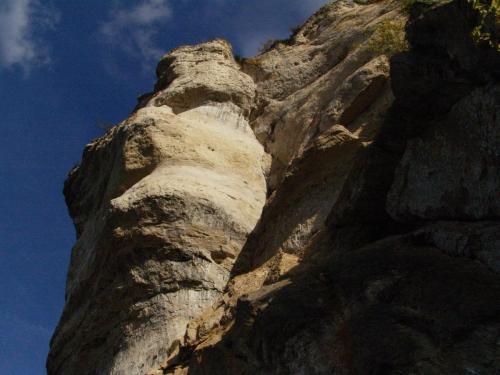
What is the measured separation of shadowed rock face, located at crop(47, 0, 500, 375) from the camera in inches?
230

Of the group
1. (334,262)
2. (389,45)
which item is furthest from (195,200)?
(334,262)

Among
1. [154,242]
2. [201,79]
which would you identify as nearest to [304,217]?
[154,242]

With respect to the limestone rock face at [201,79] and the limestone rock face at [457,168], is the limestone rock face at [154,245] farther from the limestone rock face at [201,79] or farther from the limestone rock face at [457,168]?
the limestone rock face at [457,168]

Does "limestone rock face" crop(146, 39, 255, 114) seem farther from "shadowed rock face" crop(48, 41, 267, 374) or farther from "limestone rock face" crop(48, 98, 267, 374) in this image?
"limestone rock face" crop(48, 98, 267, 374)

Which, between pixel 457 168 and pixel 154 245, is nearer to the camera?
pixel 457 168

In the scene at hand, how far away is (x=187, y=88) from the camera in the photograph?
1627 cm

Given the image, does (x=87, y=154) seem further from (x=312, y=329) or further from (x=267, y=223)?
(x=312, y=329)

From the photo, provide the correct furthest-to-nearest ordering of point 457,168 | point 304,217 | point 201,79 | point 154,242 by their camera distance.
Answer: point 201,79
point 154,242
point 304,217
point 457,168

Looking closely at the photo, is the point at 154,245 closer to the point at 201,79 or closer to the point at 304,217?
the point at 304,217

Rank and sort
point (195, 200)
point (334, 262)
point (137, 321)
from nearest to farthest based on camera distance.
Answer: point (334, 262), point (137, 321), point (195, 200)

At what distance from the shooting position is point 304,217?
967cm

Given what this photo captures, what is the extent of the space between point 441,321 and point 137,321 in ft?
19.0

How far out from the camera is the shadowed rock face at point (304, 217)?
5836mm

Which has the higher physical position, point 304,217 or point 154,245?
point 154,245
